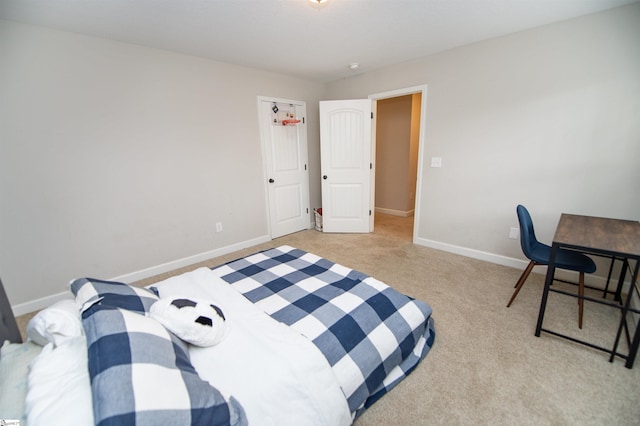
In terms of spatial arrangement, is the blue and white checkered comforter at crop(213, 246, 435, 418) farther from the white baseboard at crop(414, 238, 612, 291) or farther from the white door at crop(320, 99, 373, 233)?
the white door at crop(320, 99, 373, 233)

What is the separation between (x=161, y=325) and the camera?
105 cm

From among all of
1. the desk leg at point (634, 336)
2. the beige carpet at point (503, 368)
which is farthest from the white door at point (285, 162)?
the desk leg at point (634, 336)

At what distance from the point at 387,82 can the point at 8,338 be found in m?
4.08

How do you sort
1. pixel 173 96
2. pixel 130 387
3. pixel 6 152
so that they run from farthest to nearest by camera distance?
pixel 173 96, pixel 6 152, pixel 130 387

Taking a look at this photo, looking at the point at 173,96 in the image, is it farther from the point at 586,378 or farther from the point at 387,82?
the point at 586,378

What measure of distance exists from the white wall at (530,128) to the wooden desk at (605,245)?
20.1 inches

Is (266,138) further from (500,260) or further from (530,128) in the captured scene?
(500,260)

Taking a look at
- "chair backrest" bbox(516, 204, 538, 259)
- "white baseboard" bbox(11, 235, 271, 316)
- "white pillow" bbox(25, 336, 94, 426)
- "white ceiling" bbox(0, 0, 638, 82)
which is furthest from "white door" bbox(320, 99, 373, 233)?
"white pillow" bbox(25, 336, 94, 426)

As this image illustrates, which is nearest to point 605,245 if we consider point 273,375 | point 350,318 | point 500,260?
point 500,260

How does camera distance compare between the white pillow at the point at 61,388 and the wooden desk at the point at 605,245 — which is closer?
the white pillow at the point at 61,388

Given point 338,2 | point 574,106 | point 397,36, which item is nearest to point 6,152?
point 338,2

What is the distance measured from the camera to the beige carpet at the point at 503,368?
1.34 meters

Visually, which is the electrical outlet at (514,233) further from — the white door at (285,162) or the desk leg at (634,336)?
the white door at (285,162)

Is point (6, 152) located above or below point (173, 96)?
below
